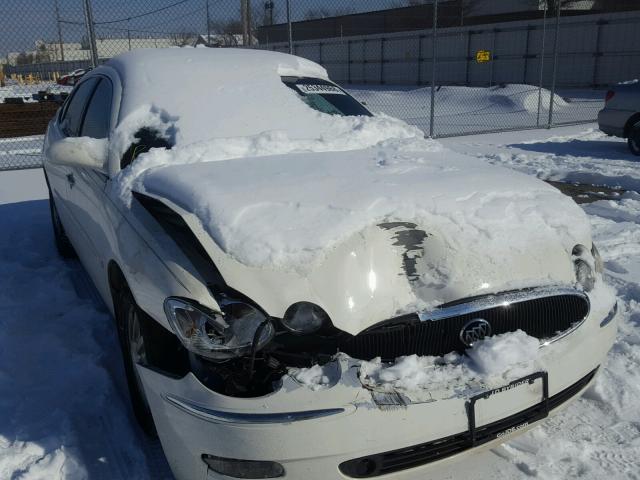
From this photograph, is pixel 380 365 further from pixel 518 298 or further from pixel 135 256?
pixel 135 256

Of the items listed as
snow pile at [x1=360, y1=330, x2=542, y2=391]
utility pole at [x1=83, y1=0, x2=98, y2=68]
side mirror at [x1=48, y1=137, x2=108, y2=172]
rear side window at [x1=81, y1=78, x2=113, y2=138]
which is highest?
utility pole at [x1=83, y1=0, x2=98, y2=68]

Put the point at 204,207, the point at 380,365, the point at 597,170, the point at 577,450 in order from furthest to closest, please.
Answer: the point at 597,170
the point at 577,450
the point at 204,207
the point at 380,365

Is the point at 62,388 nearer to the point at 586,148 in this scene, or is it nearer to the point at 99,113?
the point at 99,113

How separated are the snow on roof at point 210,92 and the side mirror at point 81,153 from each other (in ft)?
0.99

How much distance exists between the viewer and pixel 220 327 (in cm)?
189

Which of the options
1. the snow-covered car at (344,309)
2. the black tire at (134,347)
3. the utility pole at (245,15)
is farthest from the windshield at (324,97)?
the utility pole at (245,15)

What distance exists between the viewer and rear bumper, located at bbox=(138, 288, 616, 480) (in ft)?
5.74

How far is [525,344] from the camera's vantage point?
200 centimetres

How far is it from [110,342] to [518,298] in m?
2.24

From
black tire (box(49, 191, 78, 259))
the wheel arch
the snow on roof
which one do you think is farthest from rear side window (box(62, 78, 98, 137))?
the wheel arch

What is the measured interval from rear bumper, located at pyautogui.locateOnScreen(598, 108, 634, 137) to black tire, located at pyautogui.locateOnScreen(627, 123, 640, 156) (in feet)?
0.50

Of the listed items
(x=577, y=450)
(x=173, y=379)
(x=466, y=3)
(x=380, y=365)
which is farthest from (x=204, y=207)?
(x=466, y=3)

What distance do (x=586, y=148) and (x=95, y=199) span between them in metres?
9.04

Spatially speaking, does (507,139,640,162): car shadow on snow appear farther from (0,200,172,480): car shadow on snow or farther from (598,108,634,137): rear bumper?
(0,200,172,480): car shadow on snow
